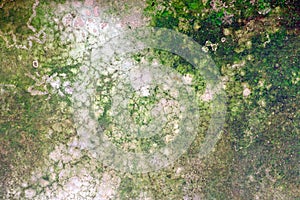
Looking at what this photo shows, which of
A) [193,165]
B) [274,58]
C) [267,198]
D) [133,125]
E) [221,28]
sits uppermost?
[221,28]

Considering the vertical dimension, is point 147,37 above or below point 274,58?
above

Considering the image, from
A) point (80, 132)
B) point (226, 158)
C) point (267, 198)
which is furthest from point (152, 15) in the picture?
point (267, 198)

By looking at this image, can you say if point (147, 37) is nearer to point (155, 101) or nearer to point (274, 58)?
point (155, 101)

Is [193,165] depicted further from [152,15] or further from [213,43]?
[152,15]

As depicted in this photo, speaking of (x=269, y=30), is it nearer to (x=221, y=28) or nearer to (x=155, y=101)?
(x=221, y=28)

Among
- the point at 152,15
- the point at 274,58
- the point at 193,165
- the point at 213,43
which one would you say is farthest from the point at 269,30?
the point at 193,165

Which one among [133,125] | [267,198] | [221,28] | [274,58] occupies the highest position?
[221,28]

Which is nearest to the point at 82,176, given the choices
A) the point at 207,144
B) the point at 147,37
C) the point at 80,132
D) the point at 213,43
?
the point at 80,132

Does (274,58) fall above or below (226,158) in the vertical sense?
above
